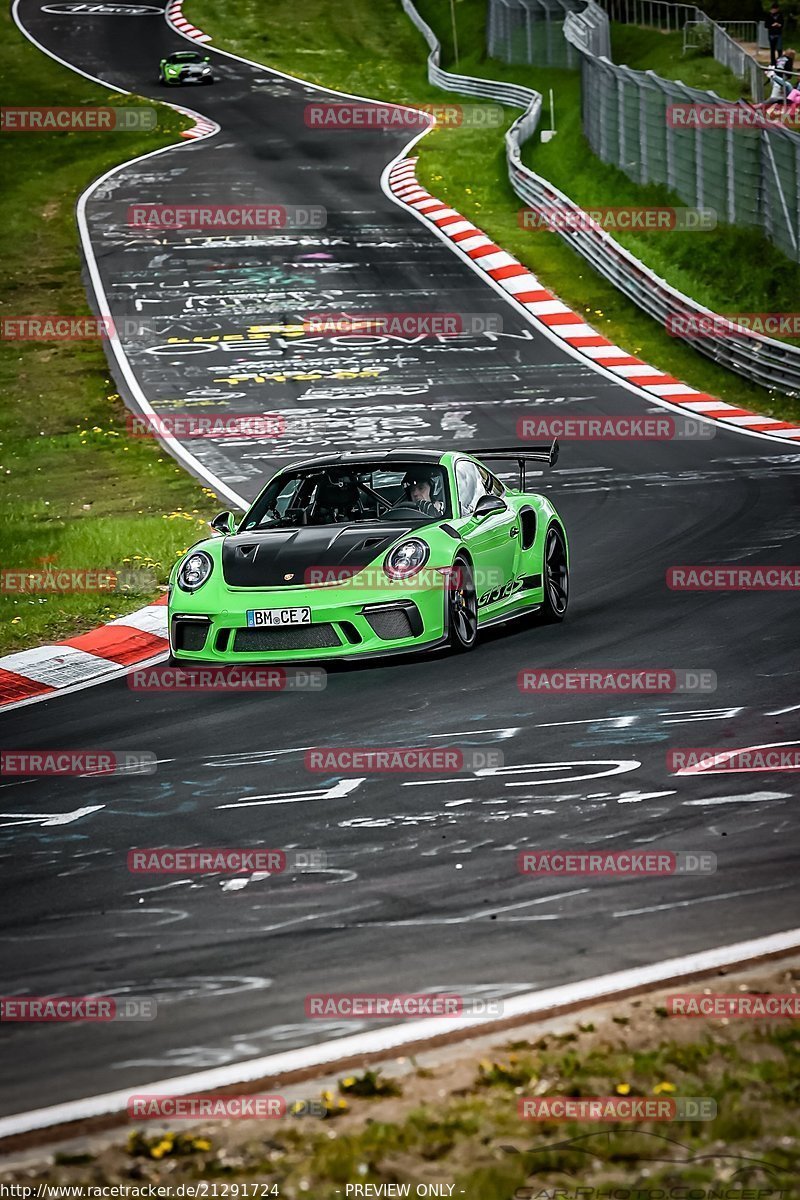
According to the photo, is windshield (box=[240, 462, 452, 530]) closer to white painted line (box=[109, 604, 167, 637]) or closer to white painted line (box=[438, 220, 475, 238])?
white painted line (box=[109, 604, 167, 637])

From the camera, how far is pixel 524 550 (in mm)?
12055

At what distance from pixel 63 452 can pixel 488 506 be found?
9.87m

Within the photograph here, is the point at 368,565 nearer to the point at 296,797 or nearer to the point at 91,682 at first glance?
the point at 91,682

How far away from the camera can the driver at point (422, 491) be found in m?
11.6

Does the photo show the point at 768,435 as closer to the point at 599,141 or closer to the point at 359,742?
the point at 359,742

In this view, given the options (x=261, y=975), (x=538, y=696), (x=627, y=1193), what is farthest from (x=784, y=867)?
(x=538, y=696)

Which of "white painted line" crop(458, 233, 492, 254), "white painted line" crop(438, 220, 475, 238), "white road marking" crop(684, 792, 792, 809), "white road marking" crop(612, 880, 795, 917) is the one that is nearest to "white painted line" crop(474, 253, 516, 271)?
"white painted line" crop(458, 233, 492, 254)

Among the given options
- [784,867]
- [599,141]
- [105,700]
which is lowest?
[105,700]

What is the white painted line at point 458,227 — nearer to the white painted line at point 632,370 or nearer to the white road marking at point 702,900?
the white painted line at point 632,370

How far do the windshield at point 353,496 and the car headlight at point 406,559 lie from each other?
1.96 ft

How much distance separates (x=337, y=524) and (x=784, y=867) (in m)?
5.29

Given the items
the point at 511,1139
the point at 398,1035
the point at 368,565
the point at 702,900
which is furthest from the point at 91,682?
the point at 511,1139

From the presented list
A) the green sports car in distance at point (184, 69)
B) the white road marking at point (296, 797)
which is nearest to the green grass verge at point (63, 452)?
the white road marking at point (296, 797)

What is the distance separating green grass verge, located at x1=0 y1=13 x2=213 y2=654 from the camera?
14523 mm
